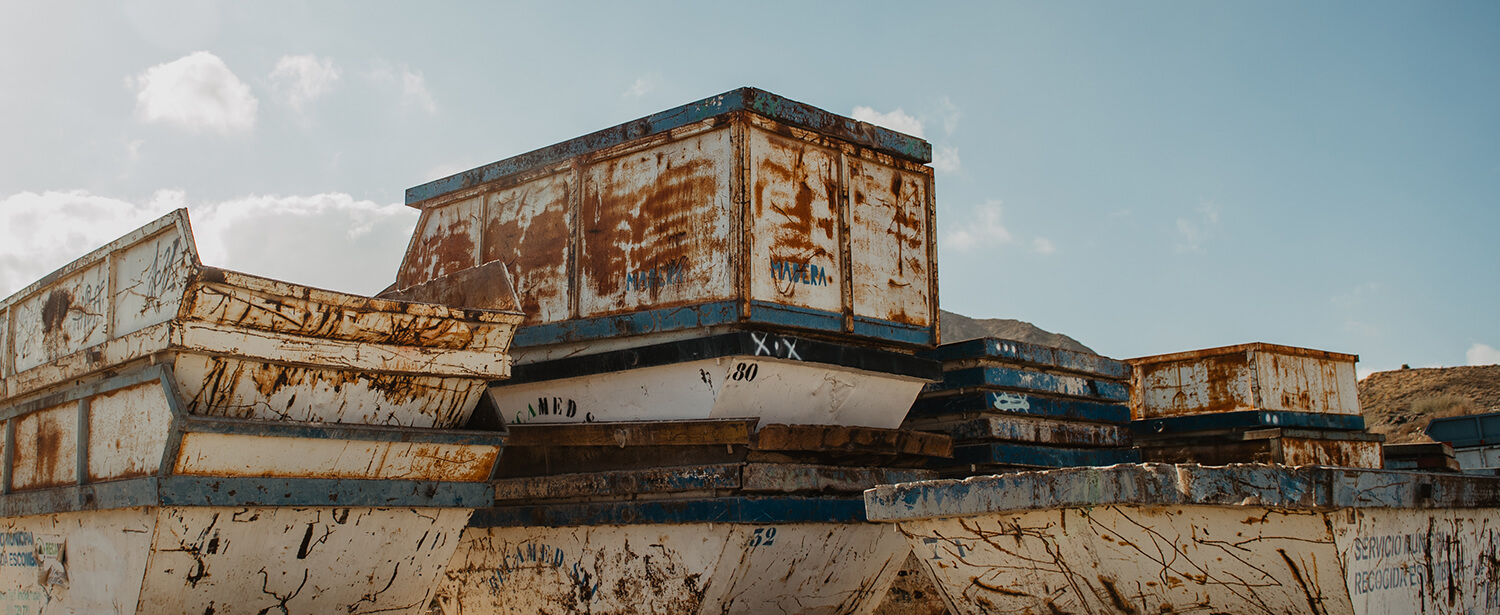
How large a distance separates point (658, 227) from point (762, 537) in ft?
5.13

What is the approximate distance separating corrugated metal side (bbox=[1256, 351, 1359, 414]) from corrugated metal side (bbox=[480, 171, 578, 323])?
5.25 metres

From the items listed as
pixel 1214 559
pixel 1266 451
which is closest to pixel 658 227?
pixel 1214 559

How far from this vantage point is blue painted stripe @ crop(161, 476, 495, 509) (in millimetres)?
4148

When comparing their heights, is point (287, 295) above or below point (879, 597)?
above

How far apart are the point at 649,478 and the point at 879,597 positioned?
158 cm

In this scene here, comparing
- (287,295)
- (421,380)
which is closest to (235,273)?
(287,295)

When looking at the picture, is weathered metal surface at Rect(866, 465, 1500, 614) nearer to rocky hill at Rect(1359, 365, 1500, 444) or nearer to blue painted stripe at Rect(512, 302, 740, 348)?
blue painted stripe at Rect(512, 302, 740, 348)

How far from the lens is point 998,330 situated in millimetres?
31844

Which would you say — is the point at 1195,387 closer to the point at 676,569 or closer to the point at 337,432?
the point at 676,569

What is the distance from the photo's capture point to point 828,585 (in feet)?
18.3

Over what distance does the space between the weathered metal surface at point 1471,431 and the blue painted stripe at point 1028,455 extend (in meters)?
6.29

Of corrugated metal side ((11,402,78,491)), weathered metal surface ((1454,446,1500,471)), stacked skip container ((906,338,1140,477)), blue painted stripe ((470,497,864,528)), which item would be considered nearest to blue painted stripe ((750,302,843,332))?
blue painted stripe ((470,497,864,528))

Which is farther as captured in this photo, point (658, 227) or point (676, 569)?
point (658, 227)

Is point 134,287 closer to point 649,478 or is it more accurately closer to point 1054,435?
point 649,478
